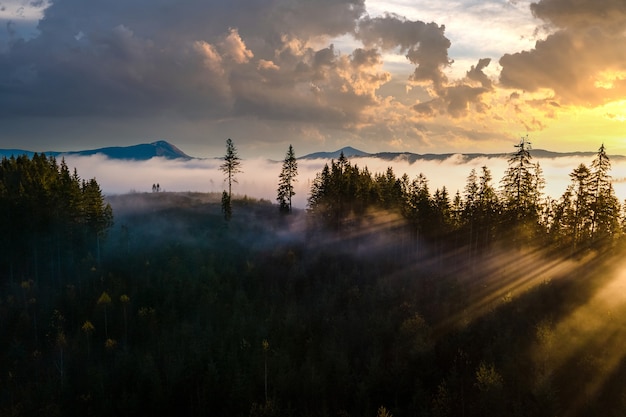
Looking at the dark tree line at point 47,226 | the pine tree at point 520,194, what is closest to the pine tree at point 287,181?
the dark tree line at point 47,226

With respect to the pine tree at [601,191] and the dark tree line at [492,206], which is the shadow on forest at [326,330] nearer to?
the dark tree line at [492,206]

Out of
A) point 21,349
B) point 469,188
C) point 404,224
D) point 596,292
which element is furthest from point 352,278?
point 21,349

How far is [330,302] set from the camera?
202ft

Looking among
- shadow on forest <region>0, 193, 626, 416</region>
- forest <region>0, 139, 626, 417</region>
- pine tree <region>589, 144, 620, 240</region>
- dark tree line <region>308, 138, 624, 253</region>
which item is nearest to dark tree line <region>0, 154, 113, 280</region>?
forest <region>0, 139, 626, 417</region>

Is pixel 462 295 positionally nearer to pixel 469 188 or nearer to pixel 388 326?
pixel 388 326

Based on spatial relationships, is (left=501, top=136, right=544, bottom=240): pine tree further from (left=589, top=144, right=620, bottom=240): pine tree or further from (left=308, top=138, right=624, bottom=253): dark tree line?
(left=589, top=144, right=620, bottom=240): pine tree

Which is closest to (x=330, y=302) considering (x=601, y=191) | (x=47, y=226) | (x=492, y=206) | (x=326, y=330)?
(x=326, y=330)

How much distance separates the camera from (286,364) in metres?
47.2

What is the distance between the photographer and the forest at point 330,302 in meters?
43.5

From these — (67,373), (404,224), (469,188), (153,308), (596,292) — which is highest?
(469,188)

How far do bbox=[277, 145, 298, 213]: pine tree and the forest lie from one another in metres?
8.06

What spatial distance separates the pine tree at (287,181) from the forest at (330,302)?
8059 millimetres

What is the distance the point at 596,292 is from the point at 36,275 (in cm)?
7312

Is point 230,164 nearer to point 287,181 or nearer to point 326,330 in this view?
point 287,181
